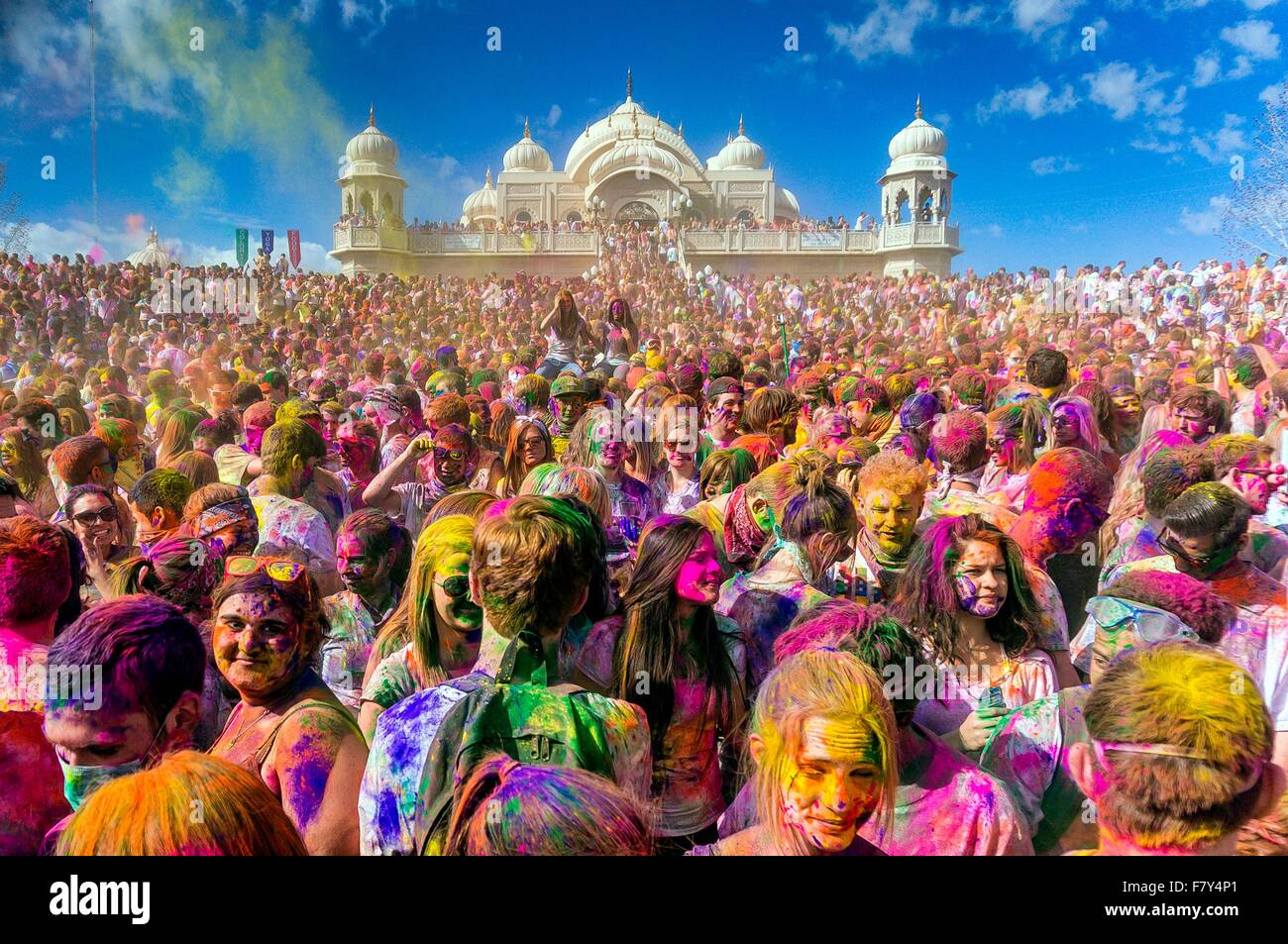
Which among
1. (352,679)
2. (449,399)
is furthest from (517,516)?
(449,399)

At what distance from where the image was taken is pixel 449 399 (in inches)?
225

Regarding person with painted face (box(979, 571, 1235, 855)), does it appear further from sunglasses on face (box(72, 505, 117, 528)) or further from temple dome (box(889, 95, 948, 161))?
temple dome (box(889, 95, 948, 161))

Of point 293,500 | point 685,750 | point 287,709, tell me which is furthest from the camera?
point 293,500

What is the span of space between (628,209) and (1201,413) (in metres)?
49.0

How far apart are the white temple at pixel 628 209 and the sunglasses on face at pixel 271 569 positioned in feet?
108

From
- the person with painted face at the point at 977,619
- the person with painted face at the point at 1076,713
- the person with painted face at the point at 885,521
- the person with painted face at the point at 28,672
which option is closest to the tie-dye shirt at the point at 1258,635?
the person with painted face at the point at 1076,713

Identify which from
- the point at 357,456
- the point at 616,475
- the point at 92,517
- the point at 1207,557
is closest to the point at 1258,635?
the point at 1207,557

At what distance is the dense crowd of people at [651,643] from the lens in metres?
1.95

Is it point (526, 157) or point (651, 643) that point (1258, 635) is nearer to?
point (651, 643)

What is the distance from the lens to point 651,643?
2896mm

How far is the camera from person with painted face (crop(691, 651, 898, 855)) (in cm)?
204

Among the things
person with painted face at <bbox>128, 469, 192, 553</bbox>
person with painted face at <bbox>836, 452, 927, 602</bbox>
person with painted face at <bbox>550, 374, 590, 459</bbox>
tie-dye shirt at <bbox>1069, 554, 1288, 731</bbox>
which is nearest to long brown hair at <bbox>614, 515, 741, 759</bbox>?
person with painted face at <bbox>836, 452, 927, 602</bbox>

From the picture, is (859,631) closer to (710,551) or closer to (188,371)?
(710,551)

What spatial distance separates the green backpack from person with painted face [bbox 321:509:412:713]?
143 cm
